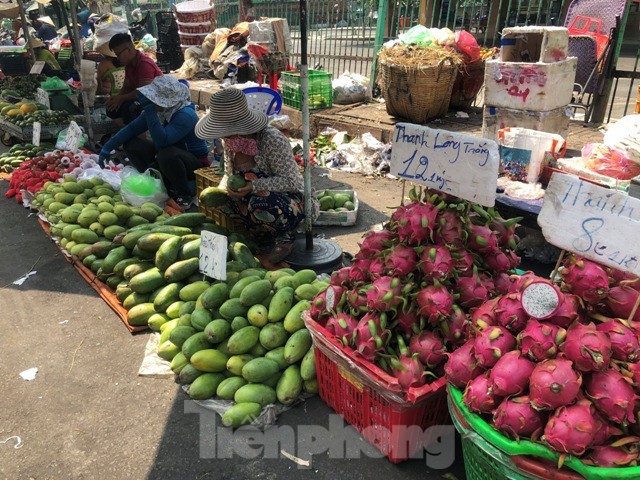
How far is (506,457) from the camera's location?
147 centimetres

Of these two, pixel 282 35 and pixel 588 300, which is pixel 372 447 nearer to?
pixel 588 300

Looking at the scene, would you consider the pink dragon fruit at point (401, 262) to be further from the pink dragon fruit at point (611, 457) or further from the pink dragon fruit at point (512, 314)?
the pink dragon fruit at point (611, 457)

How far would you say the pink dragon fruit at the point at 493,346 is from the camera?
5.32 ft

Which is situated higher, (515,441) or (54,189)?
(515,441)

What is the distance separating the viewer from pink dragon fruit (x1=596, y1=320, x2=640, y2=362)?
150cm

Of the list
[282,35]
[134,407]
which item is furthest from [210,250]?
[282,35]

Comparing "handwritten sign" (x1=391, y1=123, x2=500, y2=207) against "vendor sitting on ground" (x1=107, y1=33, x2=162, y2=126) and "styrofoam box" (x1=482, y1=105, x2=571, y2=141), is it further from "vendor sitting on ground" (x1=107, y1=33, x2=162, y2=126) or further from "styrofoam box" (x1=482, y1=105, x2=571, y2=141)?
"vendor sitting on ground" (x1=107, y1=33, x2=162, y2=126)

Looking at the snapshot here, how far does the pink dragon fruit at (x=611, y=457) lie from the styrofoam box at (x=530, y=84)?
4.11 m

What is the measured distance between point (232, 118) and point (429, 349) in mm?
2277

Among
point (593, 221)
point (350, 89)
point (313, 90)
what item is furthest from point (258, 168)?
point (350, 89)

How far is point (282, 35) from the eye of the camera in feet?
28.3

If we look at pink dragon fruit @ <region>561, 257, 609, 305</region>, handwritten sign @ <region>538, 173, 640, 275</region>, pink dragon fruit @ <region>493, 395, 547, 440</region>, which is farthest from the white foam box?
pink dragon fruit @ <region>493, 395, 547, 440</region>

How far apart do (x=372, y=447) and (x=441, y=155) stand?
1.37 m

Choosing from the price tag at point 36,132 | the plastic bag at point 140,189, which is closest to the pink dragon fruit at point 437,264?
the plastic bag at point 140,189
